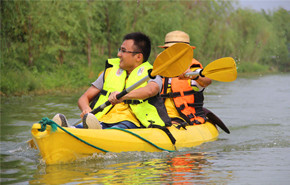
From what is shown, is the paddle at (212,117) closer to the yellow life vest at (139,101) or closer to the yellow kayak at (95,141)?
the yellow kayak at (95,141)

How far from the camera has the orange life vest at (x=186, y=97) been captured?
18.7 ft

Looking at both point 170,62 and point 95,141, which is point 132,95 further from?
point 95,141

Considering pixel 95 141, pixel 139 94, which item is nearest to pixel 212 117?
pixel 139 94

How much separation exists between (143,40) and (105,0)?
38.2 ft

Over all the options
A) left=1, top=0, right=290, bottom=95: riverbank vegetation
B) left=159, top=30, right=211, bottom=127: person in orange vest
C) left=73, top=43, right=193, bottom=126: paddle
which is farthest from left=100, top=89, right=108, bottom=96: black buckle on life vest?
left=1, top=0, right=290, bottom=95: riverbank vegetation

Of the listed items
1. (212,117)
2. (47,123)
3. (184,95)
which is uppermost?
(184,95)

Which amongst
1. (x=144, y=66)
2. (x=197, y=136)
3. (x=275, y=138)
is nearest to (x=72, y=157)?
(x=144, y=66)

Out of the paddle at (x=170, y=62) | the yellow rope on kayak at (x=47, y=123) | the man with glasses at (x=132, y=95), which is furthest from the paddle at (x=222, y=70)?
the yellow rope on kayak at (x=47, y=123)

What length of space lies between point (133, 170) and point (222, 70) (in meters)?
1.65

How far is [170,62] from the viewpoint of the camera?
4832mm

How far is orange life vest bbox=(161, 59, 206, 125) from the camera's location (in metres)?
5.71

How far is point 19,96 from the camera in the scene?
11.1 m

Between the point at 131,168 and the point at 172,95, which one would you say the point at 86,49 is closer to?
the point at 172,95

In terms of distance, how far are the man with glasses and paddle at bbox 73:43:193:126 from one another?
0.41 ft
